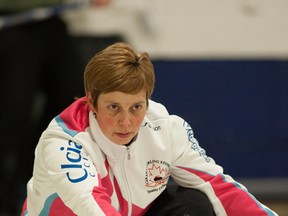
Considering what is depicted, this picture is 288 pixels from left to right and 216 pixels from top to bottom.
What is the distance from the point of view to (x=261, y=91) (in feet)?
11.9

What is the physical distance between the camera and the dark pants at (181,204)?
7.20 feet

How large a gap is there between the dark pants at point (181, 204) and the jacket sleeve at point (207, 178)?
0.03m

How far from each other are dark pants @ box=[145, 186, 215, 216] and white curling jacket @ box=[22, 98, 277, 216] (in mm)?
26

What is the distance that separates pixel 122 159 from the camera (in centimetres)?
211

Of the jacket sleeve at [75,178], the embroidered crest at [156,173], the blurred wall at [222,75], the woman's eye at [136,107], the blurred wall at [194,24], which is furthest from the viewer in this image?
the blurred wall at [194,24]

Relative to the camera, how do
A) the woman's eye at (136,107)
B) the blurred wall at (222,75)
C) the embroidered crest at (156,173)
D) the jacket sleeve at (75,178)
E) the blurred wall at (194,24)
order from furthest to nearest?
the blurred wall at (194,24), the blurred wall at (222,75), the embroidered crest at (156,173), the woman's eye at (136,107), the jacket sleeve at (75,178)

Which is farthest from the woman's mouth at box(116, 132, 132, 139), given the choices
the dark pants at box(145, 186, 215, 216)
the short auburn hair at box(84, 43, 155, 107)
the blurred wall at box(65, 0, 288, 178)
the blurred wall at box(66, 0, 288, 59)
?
the blurred wall at box(66, 0, 288, 59)

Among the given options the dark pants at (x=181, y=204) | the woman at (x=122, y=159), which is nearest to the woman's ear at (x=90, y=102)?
the woman at (x=122, y=159)

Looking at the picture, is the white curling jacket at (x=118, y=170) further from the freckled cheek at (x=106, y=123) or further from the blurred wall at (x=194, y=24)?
the blurred wall at (x=194, y=24)

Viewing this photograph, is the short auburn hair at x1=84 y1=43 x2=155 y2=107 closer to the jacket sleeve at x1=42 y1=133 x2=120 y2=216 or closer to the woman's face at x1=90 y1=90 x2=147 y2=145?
the woman's face at x1=90 y1=90 x2=147 y2=145

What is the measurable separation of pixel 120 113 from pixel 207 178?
39 cm

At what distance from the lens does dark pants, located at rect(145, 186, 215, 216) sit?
7.20 feet

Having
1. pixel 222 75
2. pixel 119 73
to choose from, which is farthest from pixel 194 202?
pixel 222 75

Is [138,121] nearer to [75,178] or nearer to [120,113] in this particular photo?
[120,113]
